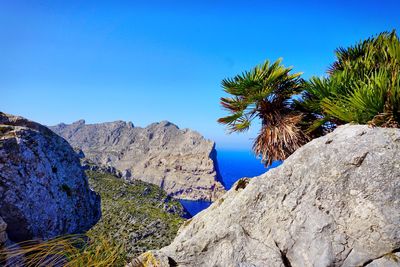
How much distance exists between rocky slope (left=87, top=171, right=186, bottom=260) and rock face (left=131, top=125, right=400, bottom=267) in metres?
34.6

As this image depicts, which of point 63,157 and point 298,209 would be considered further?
point 63,157

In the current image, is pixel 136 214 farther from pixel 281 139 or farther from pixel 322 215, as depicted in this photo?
pixel 322 215

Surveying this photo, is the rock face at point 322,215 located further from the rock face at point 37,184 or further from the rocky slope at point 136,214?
the rocky slope at point 136,214

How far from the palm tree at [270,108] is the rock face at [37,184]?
239 inches

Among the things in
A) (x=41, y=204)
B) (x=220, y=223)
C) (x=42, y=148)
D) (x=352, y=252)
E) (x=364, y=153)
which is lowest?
(x=352, y=252)

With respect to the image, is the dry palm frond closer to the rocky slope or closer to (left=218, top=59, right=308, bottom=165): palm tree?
(left=218, top=59, right=308, bottom=165): palm tree

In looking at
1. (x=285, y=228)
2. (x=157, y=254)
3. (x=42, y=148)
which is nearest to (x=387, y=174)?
(x=285, y=228)

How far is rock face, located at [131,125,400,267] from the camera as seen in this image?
17.5 ft

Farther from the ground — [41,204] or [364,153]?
[41,204]

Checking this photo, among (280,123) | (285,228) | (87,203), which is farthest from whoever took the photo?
(87,203)

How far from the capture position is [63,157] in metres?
11.7

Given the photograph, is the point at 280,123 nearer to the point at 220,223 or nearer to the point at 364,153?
the point at 364,153

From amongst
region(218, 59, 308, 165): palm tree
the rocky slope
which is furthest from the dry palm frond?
the rocky slope

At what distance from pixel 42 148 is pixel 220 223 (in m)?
6.98
